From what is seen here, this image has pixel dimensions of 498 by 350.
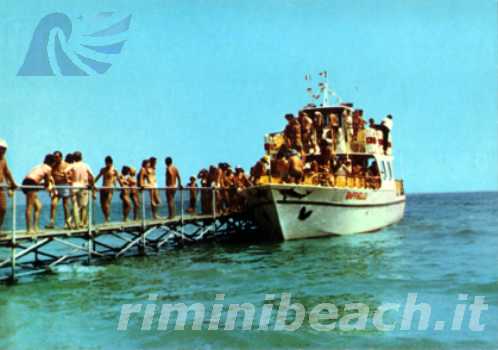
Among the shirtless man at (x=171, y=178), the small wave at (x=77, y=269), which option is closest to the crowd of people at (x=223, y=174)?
the shirtless man at (x=171, y=178)

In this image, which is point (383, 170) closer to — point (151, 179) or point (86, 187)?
point (151, 179)

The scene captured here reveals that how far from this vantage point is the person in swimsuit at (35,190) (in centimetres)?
1249

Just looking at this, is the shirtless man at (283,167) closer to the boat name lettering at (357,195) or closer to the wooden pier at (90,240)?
the boat name lettering at (357,195)

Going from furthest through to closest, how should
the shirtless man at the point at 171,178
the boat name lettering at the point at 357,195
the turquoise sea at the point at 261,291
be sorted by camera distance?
the boat name lettering at the point at 357,195
the shirtless man at the point at 171,178
the turquoise sea at the point at 261,291

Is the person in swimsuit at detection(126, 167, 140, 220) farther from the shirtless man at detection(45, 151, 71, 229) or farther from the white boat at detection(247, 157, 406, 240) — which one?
the white boat at detection(247, 157, 406, 240)

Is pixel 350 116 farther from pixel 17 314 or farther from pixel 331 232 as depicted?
pixel 17 314

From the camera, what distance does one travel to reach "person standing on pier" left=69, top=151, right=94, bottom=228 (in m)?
14.3

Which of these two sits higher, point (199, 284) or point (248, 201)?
point (248, 201)

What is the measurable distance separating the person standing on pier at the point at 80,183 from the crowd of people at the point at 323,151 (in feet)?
26.0

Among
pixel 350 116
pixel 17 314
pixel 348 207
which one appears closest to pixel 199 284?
pixel 17 314

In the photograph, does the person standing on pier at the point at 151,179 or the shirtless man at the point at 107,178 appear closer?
the shirtless man at the point at 107,178

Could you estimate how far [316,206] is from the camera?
67.9 feet

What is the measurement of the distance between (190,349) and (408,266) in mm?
9233

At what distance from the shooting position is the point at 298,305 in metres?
10.4
